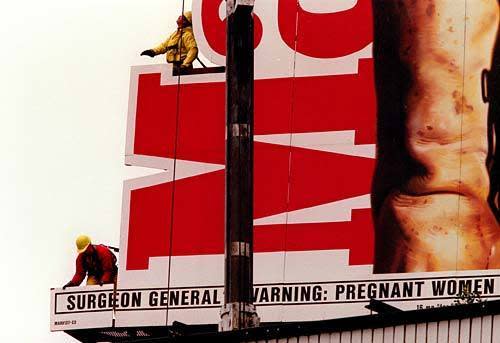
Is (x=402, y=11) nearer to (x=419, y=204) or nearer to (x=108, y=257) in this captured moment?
A: (x=419, y=204)

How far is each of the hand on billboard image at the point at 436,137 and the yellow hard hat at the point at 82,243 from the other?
6352mm

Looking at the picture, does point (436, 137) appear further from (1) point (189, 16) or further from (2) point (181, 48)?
(1) point (189, 16)

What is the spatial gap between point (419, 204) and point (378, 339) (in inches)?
396

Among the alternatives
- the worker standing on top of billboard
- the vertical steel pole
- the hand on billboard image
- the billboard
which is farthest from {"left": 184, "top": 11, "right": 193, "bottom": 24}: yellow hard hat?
the vertical steel pole

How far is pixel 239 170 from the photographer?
148 ft

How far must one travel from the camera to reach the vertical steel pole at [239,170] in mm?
43812

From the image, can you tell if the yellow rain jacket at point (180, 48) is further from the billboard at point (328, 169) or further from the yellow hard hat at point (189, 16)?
the billboard at point (328, 169)

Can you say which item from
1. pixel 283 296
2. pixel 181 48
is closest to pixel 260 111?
pixel 181 48

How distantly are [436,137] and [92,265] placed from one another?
306 inches

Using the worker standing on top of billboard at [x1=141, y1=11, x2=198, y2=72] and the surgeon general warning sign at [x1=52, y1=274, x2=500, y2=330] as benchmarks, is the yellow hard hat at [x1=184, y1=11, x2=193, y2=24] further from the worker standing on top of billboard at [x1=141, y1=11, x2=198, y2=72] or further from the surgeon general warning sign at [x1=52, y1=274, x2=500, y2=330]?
the surgeon general warning sign at [x1=52, y1=274, x2=500, y2=330]

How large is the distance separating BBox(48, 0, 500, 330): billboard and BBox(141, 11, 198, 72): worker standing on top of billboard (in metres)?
0.34

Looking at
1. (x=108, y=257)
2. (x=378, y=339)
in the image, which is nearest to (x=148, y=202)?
(x=108, y=257)

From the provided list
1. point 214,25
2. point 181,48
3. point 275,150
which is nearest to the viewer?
point 275,150

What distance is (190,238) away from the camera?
49.8 meters
